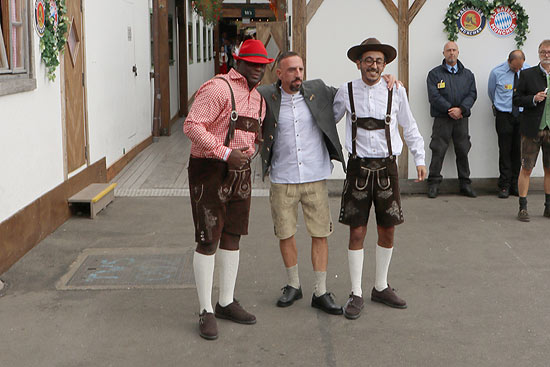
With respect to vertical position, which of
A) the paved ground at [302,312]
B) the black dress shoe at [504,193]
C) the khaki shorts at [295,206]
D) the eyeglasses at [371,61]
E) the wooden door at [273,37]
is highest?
the wooden door at [273,37]

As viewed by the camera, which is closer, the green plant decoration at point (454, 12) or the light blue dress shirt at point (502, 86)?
the light blue dress shirt at point (502, 86)

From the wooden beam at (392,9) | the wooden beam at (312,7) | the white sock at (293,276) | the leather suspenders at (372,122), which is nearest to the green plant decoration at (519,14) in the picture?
the wooden beam at (392,9)

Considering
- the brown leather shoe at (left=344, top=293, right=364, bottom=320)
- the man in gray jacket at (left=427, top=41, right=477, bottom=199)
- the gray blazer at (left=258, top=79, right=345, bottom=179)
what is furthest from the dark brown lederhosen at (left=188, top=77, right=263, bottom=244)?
the man in gray jacket at (left=427, top=41, right=477, bottom=199)

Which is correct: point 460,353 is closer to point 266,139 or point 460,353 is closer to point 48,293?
point 266,139

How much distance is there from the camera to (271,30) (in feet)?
37.1

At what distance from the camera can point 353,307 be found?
5.12 metres

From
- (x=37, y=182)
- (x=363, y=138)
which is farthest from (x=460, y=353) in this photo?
(x=37, y=182)

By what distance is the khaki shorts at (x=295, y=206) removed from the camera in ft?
17.0

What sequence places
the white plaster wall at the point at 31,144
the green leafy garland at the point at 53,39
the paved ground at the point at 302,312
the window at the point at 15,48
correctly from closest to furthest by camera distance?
the paved ground at the point at 302,312
the white plaster wall at the point at 31,144
the window at the point at 15,48
the green leafy garland at the point at 53,39

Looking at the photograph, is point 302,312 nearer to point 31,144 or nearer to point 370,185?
point 370,185

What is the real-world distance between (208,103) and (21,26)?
9.57 ft

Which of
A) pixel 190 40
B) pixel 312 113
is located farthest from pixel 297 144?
pixel 190 40

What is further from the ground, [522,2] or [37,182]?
[522,2]

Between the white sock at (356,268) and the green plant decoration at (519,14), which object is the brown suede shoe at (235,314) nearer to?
the white sock at (356,268)
